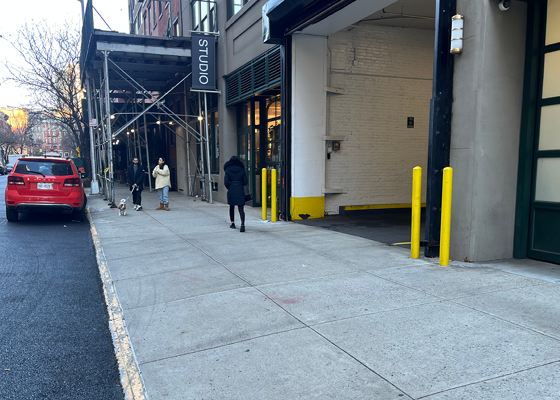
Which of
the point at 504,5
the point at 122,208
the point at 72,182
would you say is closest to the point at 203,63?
the point at 122,208

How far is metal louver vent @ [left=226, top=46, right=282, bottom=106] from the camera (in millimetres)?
11305

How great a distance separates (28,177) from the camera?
1062 cm

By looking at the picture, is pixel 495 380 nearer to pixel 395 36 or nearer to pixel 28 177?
pixel 395 36

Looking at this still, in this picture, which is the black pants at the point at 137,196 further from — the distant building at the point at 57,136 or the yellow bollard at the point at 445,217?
the distant building at the point at 57,136

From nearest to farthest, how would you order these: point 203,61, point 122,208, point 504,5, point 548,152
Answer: point 504,5
point 548,152
point 122,208
point 203,61

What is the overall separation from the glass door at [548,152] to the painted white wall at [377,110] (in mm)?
5478

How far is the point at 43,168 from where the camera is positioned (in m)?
10.9

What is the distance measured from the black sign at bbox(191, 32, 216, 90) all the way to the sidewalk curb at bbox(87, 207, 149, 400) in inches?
404

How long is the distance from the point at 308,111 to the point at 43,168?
6.69 meters

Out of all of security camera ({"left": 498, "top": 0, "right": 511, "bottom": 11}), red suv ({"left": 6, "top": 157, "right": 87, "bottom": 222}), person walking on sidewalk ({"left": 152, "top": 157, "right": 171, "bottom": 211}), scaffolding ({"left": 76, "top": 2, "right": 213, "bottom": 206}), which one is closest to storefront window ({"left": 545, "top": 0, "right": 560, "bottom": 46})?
security camera ({"left": 498, "top": 0, "right": 511, "bottom": 11})

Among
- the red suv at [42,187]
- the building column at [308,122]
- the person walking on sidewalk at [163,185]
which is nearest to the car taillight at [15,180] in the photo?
the red suv at [42,187]

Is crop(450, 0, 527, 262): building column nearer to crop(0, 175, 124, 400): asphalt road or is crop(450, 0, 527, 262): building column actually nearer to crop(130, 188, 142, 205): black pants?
crop(0, 175, 124, 400): asphalt road

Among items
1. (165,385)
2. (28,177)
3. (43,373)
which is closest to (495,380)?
(165,385)

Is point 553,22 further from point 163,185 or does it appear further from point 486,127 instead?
point 163,185
